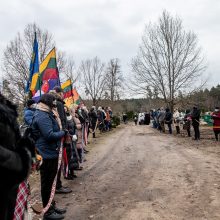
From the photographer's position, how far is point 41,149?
17.6ft

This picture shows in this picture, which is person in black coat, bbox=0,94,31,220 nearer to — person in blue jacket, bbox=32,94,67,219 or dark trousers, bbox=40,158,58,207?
person in blue jacket, bbox=32,94,67,219

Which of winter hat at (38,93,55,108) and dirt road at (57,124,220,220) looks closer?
winter hat at (38,93,55,108)

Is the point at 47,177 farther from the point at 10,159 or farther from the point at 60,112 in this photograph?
the point at 10,159

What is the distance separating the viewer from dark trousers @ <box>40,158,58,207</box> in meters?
5.30

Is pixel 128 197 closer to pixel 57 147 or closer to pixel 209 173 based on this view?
pixel 57 147

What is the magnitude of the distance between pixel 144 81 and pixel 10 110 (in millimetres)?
28441

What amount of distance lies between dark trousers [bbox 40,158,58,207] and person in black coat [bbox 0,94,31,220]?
113 inches

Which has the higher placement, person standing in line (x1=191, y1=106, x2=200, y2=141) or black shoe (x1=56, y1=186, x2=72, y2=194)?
person standing in line (x1=191, y1=106, x2=200, y2=141)

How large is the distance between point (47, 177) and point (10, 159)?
10.6 ft

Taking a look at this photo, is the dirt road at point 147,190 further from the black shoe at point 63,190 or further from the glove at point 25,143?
the glove at point 25,143

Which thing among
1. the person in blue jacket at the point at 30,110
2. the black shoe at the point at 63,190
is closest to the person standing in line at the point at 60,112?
the black shoe at the point at 63,190

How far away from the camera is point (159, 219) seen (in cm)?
511

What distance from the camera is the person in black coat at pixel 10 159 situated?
222 cm

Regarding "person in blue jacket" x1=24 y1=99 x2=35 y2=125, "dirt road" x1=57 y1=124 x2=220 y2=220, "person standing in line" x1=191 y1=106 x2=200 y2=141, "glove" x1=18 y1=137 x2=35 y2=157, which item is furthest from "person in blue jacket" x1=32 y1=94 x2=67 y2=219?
"person standing in line" x1=191 y1=106 x2=200 y2=141
